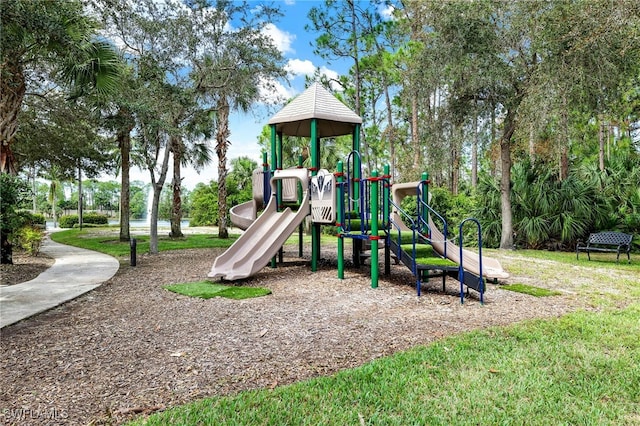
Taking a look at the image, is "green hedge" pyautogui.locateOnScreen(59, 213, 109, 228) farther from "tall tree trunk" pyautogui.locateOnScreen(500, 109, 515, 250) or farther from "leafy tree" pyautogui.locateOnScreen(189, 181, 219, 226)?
"tall tree trunk" pyautogui.locateOnScreen(500, 109, 515, 250)

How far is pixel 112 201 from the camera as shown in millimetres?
89312

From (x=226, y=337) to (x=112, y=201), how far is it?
97.0m

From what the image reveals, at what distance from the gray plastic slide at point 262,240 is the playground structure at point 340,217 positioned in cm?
2

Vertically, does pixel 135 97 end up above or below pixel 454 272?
above

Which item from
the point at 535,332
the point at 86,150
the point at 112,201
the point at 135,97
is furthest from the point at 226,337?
the point at 112,201

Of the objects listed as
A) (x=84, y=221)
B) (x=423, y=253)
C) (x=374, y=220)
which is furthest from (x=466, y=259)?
(x=84, y=221)

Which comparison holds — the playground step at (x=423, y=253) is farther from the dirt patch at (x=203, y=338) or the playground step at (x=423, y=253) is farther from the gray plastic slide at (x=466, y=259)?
the dirt patch at (x=203, y=338)

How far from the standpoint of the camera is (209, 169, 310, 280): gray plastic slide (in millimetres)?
7219

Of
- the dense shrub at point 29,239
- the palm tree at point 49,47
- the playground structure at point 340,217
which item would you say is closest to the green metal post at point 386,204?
the playground structure at point 340,217

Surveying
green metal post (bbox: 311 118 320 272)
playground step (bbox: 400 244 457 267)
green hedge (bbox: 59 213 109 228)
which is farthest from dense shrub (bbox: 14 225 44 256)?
green hedge (bbox: 59 213 109 228)

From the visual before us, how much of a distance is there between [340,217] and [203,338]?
12.9ft

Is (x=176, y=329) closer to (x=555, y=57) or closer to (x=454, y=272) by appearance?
(x=454, y=272)

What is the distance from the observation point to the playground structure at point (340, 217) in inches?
265

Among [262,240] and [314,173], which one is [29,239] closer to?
[262,240]
